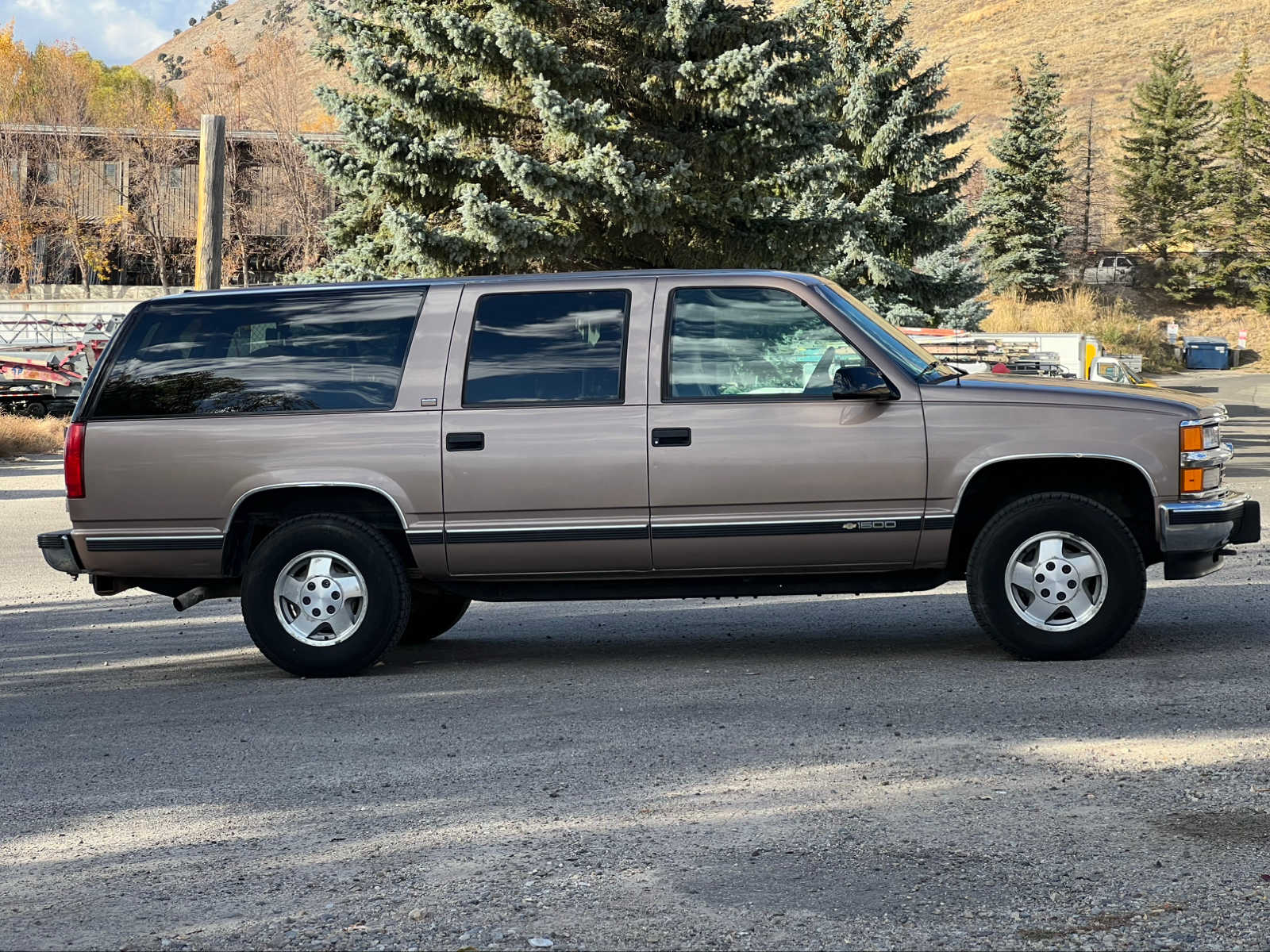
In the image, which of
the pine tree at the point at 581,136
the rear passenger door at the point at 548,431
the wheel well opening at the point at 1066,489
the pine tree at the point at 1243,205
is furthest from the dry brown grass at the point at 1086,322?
the rear passenger door at the point at 548,431

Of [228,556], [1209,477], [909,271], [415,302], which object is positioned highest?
[909,271]

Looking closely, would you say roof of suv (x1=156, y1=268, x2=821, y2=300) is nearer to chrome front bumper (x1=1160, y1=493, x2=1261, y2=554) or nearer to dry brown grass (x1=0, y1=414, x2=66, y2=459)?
chrome front bumper (x1=1160, y1=493, x2=1261, y2=554)

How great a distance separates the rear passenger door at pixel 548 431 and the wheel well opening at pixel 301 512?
34 centimetres

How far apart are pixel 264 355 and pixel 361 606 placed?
1.40 meters

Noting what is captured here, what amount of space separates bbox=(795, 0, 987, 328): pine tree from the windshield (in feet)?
78.7

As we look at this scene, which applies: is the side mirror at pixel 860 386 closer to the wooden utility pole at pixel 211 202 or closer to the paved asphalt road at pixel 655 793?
the paved asphalt road at pixel 655 793

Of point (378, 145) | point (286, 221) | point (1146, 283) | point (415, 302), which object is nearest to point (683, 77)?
point (378, 145)

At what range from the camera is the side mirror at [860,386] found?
7496 mm

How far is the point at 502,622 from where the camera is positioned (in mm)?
10000

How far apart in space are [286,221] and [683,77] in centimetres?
4382

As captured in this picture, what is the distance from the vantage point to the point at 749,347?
772cm

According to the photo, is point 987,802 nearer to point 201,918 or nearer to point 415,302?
point 201,918

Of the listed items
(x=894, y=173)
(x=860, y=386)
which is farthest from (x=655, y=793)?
(x=894, y=173)

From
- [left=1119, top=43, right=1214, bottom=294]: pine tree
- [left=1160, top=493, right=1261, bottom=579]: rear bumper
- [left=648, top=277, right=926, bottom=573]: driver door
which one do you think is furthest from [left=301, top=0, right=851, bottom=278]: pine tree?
[left=1119, top=43, right=1214, bottom=294]: pine tree
